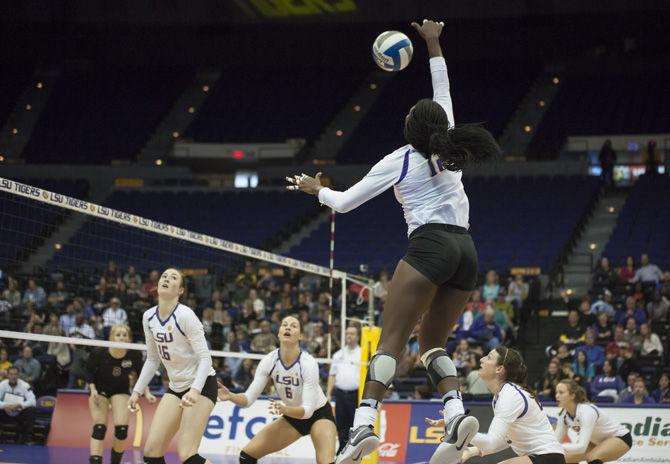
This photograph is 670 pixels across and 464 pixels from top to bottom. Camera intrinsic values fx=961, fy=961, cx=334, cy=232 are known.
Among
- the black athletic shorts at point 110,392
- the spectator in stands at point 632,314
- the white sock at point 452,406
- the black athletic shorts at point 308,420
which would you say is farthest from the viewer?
the spectator in stands at point 632,314

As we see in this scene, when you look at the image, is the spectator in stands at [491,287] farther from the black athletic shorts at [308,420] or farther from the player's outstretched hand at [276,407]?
the player's outstretched hand at [276,407]

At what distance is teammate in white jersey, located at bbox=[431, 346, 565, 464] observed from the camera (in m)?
7.41

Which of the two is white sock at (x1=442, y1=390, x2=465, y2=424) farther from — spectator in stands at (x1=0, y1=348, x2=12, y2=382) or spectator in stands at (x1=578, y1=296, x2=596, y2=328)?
spectator in stands at (x1=578, y1=296, x2=596, y2=328)

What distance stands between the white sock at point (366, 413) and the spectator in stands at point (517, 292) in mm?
13029

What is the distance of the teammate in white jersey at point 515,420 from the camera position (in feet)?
24.3

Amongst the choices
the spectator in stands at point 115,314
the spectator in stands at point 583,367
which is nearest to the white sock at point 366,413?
the spectator in stands at point 115,314

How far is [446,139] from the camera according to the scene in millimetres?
5230

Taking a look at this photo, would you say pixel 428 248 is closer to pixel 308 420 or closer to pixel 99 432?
pixel 308 420

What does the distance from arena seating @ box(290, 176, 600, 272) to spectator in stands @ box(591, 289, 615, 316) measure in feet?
10.3

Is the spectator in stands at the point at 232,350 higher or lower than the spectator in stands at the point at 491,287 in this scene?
lower

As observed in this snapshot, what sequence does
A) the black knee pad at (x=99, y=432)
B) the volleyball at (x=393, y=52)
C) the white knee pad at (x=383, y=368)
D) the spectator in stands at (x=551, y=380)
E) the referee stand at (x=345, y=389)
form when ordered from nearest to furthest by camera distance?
the white knee pad at (x=383, y=368) → the volleyball at (x=393, y=52) → the black knee pad at (x=99, y=432) → the referee stand at (x=345, y=389) → the spectator in stands at (x=551, y=380)

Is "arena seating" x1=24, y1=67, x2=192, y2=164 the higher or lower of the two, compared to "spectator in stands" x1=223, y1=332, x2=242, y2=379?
higher

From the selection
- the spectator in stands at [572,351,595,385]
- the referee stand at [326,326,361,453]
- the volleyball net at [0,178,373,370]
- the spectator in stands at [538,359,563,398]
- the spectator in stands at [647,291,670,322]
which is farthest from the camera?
the spectator in stands at [647,291,670,322]

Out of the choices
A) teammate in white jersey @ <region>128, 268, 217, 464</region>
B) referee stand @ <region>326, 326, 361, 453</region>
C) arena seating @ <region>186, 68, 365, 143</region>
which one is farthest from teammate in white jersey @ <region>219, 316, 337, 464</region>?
arena seating @ <region>186, 68, 365, 143</region>
